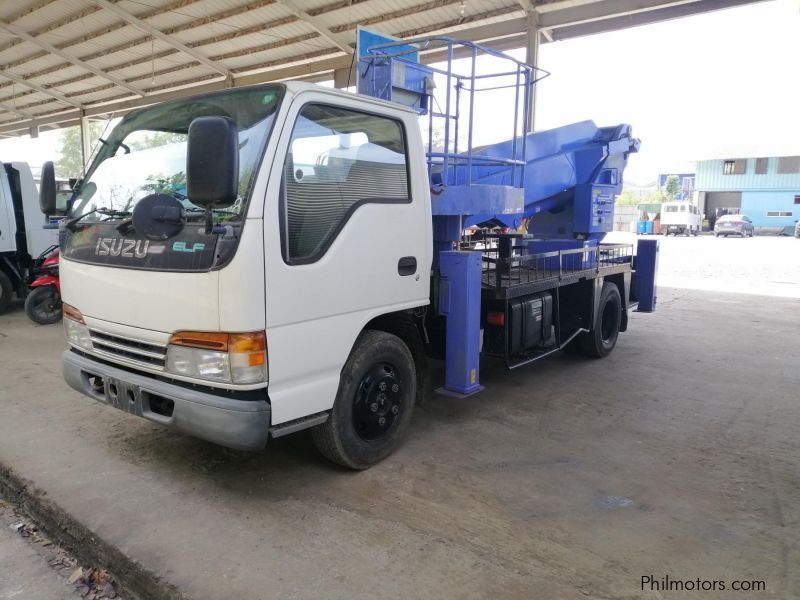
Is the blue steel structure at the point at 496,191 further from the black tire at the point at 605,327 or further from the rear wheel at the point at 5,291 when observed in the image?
the rear wheel at the point at 5,291

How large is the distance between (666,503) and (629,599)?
1.02 metres

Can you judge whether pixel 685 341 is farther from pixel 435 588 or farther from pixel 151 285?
pixel 151 285

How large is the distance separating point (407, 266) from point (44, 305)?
6.99 metres

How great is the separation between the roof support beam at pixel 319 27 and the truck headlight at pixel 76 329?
1004 centimetres

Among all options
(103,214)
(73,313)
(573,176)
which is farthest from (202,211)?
(573,176)

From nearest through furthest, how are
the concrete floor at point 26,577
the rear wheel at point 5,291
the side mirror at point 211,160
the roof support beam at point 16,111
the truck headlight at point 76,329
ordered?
the side mirror at point 211,160 → the concrete floor at point 26,577 → the truck headlight at point 76,329 → the rear wheel at point 5,291 → the roof support beam at point 16,111

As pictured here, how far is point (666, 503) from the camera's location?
335cm

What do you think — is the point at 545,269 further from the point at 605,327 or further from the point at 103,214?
the point at 103,214

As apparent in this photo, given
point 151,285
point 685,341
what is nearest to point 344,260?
point 151,285

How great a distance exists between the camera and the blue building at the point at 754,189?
38656mm

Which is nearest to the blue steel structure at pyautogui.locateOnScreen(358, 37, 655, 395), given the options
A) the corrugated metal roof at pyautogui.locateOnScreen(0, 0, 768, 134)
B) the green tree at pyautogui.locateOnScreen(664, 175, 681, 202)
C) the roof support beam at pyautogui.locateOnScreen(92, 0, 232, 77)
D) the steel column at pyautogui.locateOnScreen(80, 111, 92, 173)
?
the corrugated metal roof at pyautogui.locateOnScreen(0, 0, 768, 134)

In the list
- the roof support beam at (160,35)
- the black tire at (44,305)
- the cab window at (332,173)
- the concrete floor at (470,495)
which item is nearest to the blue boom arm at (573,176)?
the concrete floor at (470,495)

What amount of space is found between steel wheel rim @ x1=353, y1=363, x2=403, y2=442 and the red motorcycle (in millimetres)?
6593

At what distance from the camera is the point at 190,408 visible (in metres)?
2.87
